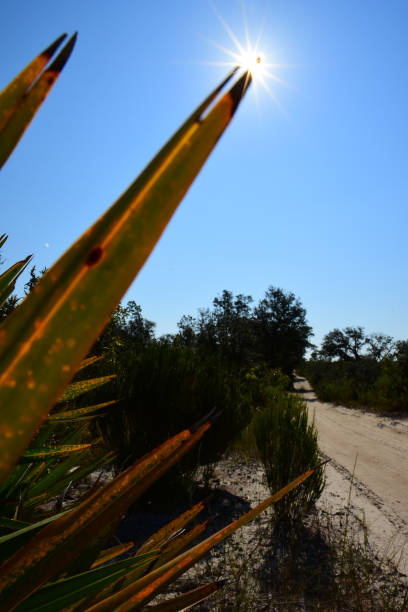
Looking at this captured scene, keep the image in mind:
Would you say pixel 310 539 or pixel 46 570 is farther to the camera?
pixel 310 539

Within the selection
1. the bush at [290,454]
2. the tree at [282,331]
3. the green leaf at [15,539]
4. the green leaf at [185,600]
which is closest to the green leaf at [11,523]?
the green leaf at [15,539]

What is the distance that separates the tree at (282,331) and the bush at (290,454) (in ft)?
109

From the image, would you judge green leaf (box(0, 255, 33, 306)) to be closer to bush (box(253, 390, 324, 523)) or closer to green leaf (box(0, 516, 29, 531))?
green leaf (box(0, 516, 29, 531))

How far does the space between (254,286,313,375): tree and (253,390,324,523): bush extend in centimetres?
3330

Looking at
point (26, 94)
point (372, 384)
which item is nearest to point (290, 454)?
point (26, 94)

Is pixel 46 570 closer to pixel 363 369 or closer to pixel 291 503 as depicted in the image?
pixel 291 503

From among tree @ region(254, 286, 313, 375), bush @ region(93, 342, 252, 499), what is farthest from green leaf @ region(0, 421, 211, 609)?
tree @ region(254, 286, 313, 375)

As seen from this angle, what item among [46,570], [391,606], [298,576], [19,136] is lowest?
[298,576]

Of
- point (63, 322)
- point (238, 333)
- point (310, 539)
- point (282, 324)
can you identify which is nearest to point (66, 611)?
point (63, 322)

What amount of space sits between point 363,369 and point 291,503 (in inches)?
960

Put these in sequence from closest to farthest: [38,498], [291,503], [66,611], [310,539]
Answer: [66,611] < [38,498] < [310,539] < [291,503]

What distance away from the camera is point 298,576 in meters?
2.74

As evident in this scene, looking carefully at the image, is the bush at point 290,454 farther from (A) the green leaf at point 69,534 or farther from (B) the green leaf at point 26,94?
(B) the green leaf at point 26,94

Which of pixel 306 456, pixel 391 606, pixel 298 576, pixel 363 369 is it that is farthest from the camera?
pixel 363 369
